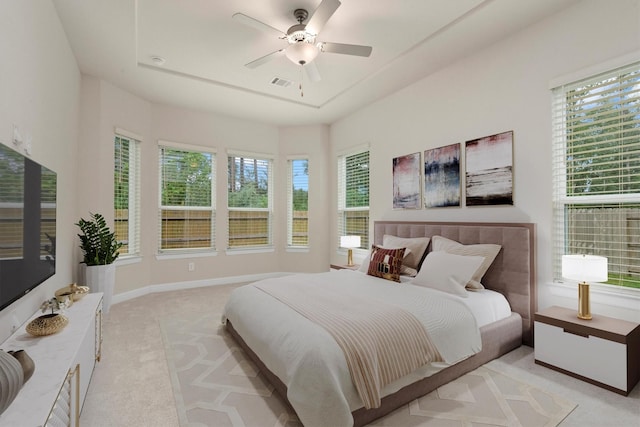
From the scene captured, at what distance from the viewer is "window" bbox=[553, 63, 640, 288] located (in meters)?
2.32

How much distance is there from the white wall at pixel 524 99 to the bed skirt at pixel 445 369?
466 millimetres

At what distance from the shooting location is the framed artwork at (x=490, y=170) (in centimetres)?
302

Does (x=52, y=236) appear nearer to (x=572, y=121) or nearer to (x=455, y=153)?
(x=455, y=153)

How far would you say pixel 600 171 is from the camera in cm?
248

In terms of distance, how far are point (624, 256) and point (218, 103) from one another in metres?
5.02

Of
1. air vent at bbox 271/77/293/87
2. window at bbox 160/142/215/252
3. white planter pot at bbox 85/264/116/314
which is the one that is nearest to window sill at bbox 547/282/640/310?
air vent at bbox 271/77/293/87

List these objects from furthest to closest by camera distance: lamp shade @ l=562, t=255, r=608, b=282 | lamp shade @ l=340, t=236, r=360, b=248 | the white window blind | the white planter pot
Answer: lamp shade @ l=340, t=236, r=360, b=248, the white planter pot, lamp shade @ l=562, t=255, r=608, b=282, the white window blind

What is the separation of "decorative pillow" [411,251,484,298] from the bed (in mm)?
270

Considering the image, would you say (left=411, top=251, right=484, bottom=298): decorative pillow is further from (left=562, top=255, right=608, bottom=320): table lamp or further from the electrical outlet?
the electrical outlet

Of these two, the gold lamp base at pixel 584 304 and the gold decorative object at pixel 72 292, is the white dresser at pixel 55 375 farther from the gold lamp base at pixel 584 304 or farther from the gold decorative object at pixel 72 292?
the gold lamp base at pixel 584 304

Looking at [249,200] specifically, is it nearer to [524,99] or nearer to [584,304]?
[524,99]

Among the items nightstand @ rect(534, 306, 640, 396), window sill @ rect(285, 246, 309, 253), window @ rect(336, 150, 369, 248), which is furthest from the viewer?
window sill @ rect(285, 246, 309, 253)

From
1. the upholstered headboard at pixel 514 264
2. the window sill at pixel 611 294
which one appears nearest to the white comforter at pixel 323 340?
the upholstered headboard at pixel 514 264

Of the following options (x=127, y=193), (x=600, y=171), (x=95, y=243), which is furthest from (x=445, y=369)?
(x=127, y=193)
